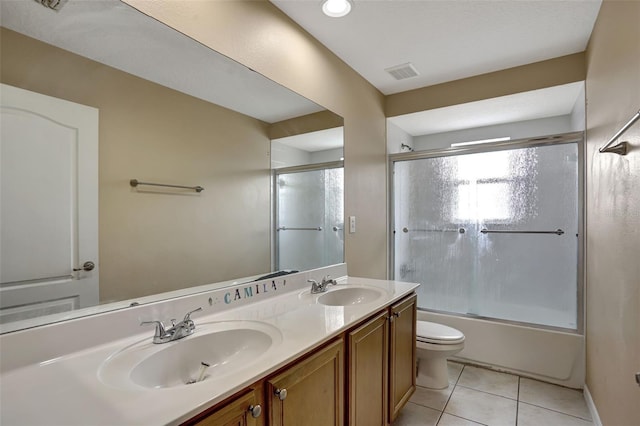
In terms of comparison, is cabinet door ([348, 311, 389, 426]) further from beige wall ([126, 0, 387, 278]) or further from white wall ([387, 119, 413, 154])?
white wall ([387, 119, 413, 154])

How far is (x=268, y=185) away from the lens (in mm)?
1835

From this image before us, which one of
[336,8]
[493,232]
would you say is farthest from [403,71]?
[493,232]

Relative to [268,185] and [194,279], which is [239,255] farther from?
[268,185]

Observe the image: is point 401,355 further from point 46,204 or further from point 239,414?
point 46,204

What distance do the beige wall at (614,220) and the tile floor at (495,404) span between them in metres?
0.21

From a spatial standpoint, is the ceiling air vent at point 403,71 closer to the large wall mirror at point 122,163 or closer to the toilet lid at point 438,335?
the large wall mirror at point 122,163

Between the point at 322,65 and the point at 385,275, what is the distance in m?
1.90

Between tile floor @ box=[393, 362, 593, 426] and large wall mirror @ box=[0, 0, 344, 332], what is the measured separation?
1.45 meters

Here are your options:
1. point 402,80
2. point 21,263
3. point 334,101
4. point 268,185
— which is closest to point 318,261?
point 268,185

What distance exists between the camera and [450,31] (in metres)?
2.02

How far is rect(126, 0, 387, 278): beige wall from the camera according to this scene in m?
1.43

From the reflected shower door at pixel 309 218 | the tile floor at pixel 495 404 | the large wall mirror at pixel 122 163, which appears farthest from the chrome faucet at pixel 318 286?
the tile floor at pixel 495 404

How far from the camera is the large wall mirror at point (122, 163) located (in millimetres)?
Answer: 929

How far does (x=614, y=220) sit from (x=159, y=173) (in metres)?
2.14
